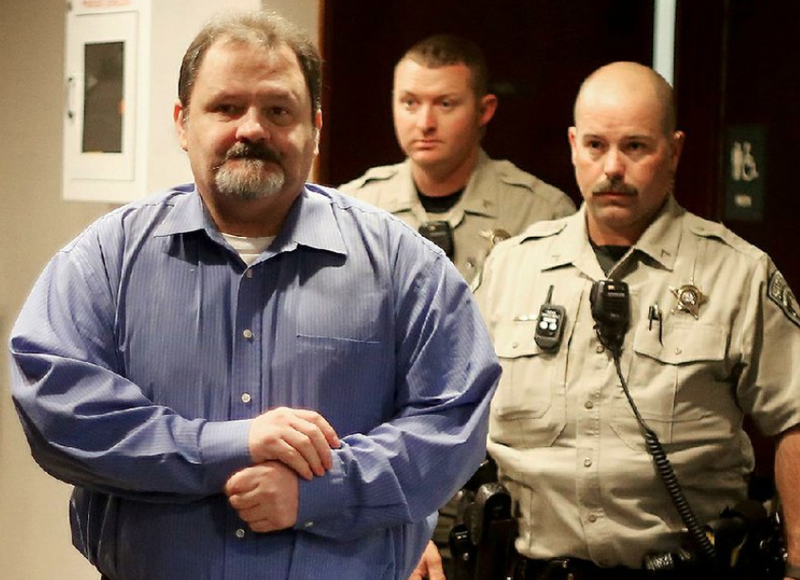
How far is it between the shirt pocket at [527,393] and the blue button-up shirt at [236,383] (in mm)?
707

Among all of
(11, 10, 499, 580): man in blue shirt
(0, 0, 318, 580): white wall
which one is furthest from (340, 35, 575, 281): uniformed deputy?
(11, 10, 499, 580): man in blue shirt

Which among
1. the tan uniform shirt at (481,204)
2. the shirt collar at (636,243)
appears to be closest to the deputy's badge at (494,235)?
the tan uniform shirt at (481,204)

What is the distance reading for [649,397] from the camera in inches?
98.3

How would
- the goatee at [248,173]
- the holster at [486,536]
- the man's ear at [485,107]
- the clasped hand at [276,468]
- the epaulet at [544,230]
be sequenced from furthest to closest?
the man's ear at [485,107], the epaulet at [544,230], the holster at [486,536], the goatee at [248,173], the clasped hand at [276,468]

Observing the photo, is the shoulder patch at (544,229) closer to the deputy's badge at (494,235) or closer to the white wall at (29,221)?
the deputy's badge at (494,235)

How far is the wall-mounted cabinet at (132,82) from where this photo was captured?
120 inches

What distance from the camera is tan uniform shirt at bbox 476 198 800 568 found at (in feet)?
8.11

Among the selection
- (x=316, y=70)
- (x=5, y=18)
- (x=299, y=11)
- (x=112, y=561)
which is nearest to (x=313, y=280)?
(x=316, y=70)

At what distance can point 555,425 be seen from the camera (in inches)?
100

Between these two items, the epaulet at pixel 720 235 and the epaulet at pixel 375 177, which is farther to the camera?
the epaulet at pixel 375 177

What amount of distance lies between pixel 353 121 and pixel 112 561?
210 centimetres

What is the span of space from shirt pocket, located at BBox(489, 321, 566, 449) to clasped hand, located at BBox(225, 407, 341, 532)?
0.93m

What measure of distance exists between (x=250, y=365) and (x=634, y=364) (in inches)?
39.7

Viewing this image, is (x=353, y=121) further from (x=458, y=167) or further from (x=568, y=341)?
(x=568, y=341)
